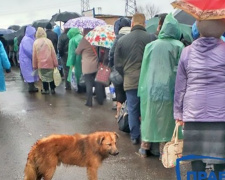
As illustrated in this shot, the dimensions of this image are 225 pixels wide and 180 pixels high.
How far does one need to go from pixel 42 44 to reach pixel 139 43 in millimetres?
5213

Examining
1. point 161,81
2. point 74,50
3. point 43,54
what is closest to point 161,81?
point 161,81

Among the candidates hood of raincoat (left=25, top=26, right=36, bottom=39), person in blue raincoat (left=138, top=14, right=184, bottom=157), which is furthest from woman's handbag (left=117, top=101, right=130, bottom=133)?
hood of raincoat (left=25, top=26, right=36, bottom=39)

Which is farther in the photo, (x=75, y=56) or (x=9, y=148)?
(x=75, y=56)

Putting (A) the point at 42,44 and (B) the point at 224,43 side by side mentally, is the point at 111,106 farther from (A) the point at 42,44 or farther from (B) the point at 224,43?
(B) the point at 224,43

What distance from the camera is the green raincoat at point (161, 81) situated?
183 inches

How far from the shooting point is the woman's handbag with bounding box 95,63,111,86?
7836mm

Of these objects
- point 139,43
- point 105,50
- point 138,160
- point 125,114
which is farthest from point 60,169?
point 105,50

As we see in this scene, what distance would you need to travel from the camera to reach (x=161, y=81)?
4645 mm

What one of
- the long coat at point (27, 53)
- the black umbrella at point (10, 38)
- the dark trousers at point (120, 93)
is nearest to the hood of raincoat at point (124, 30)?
the dark trousers at point (120, 93)

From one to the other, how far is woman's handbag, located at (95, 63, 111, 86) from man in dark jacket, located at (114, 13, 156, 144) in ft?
7.50

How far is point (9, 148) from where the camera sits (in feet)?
19.1

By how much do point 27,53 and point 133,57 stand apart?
591 centimetres

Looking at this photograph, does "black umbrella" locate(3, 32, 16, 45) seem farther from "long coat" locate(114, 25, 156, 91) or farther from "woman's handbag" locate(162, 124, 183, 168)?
"woman's handbag" locate(162, 124, 183, 168)

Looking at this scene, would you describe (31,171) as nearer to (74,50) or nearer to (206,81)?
(206,81)
